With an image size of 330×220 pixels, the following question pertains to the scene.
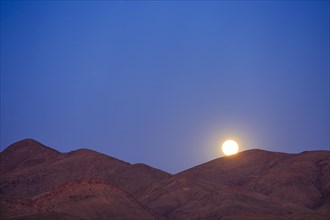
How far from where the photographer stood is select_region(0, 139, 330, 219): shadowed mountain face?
7181 centimetres

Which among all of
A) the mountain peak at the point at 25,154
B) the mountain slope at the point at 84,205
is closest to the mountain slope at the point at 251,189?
the mountain slope at the point at 84,205

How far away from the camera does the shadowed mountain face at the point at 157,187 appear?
236ft

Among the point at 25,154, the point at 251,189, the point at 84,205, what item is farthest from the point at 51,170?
the point at 84,205

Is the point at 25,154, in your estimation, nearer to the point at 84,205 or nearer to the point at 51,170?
the point at 51,170

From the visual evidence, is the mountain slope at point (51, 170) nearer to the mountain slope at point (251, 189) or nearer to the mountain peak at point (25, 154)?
the mountain peak at point (25, 154)

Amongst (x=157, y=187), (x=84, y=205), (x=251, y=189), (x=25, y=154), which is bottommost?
(x=84, y=205)

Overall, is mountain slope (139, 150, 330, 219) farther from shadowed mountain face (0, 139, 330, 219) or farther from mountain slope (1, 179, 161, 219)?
mountain slope (1, 179, 161, 219)

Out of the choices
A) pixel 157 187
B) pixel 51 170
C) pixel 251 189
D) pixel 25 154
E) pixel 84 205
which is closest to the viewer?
pixel 84 205

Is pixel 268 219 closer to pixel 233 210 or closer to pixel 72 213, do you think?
pixel 233 210

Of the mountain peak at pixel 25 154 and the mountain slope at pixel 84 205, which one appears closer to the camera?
the mountain slope at pixel 84 205

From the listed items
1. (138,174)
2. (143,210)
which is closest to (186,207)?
(143,210)

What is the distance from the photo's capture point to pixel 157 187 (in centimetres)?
10494

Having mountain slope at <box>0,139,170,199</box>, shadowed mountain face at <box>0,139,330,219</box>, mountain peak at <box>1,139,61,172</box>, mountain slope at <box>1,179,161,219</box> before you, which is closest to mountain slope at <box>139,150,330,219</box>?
shadowed mountain face at <box>0,139,330,219</box>

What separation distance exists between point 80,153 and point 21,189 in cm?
2123
